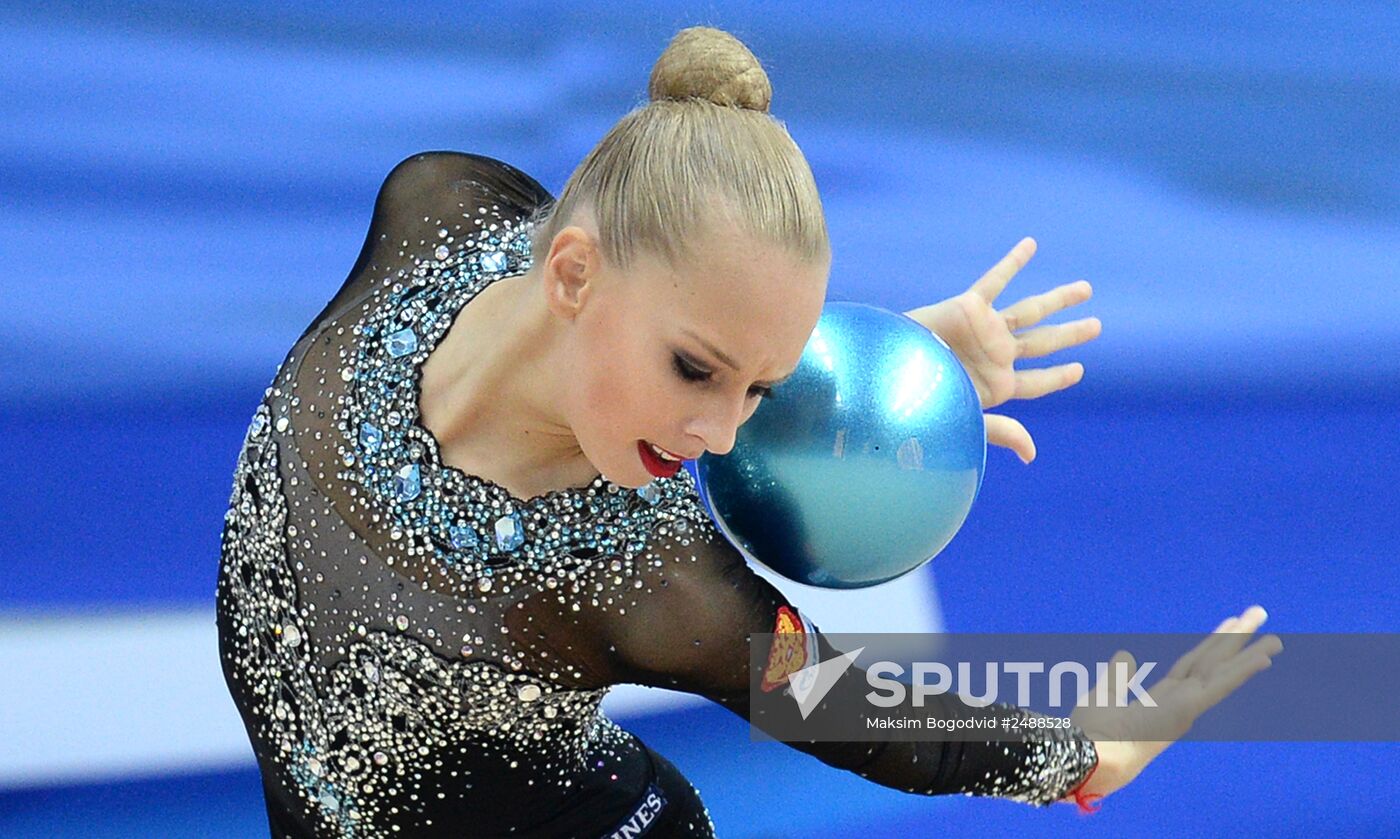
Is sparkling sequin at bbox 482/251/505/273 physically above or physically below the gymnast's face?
above

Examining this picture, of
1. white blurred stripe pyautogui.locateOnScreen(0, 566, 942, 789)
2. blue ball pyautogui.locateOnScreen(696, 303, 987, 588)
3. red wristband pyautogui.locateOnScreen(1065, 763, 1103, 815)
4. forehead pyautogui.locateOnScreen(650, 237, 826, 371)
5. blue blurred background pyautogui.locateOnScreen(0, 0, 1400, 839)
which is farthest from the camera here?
blue blurred background pyautogui.locateOnScreen(0, 0, 1400, 839)

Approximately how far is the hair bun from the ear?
0.37 feet

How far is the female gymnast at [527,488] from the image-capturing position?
3.27 feet

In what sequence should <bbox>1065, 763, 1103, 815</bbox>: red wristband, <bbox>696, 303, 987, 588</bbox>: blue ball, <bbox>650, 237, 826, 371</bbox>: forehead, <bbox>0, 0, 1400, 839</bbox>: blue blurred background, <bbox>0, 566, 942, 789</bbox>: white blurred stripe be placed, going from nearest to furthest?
<bbox>650, 237, 826, 371</bbox>: forehead
<bbox>696, 303, 987, 588</bbox>: blue ball
<bbox>1065, 763, 1103, 815</bbox>: red wristband
<bbox>0, 566, 942, 789</bbox>: white blurred stripe
<bbox>0, 0, 1400, 839</bbox>: blue blurred background

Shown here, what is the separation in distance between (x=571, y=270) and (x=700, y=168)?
0.37 ft

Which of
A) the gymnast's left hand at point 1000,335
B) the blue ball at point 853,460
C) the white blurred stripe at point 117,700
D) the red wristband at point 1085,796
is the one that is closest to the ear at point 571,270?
the blue ball at point 853,460

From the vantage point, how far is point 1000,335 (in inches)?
56.3

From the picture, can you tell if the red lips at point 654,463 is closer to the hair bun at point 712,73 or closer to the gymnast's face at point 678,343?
the gymnast's face at point 678,343

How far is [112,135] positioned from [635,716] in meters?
1.17

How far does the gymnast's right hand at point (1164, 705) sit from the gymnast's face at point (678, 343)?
0.55 meters

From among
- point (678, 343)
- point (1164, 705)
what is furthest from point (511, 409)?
point (1164, 705)

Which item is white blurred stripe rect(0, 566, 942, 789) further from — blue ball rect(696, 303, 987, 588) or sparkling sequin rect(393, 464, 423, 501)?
sparkling sequin rect(393, 464, 423, 501)

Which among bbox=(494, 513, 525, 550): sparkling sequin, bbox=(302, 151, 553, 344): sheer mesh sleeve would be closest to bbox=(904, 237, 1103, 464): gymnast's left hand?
bbox=(302, 151, 553, 344): sheer mesh sleeve

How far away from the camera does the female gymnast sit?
997mm
